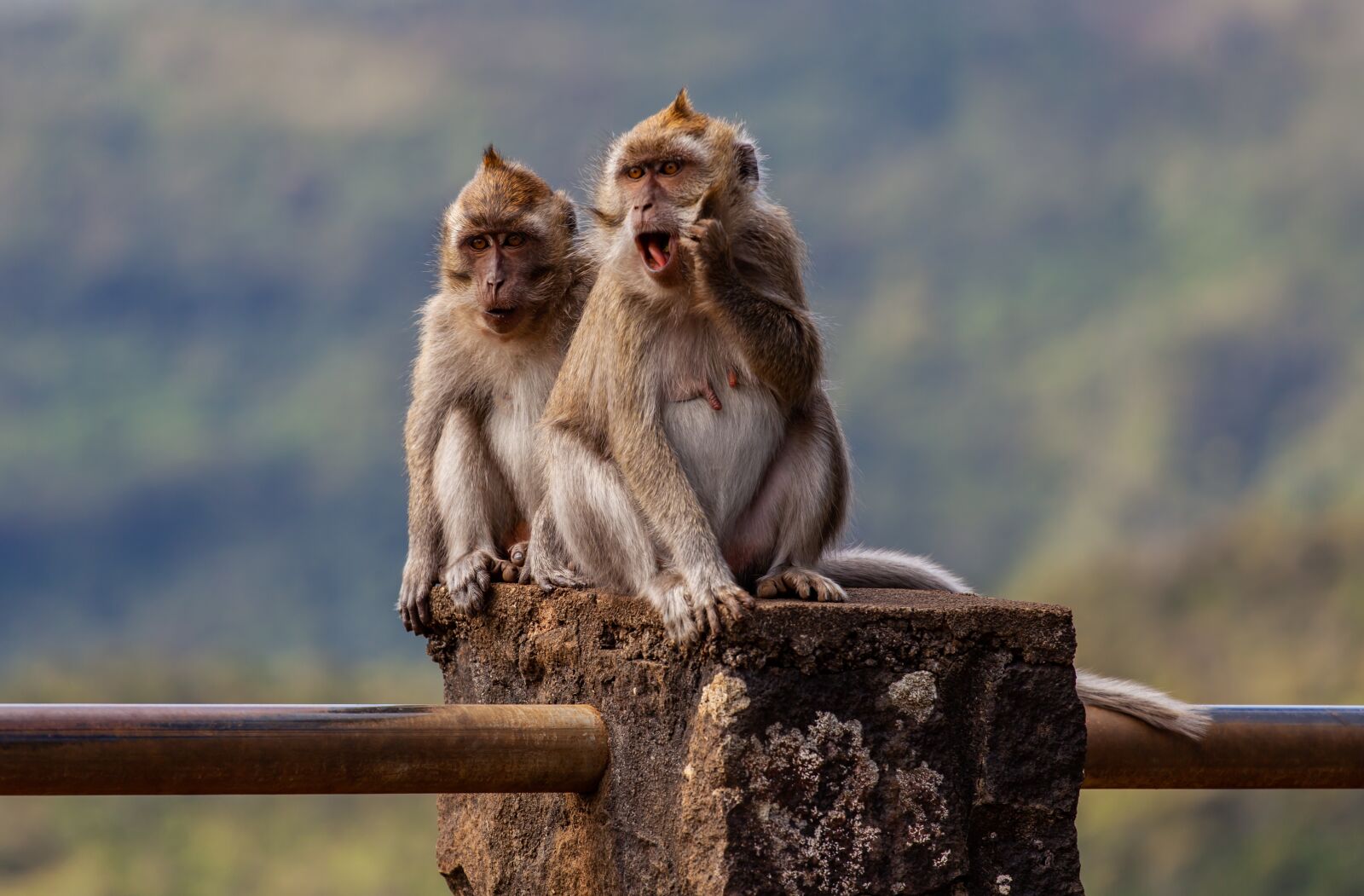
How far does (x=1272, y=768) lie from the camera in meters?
3.66

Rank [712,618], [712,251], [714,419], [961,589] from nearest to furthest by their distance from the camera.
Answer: [712,618]
[712,251]
[714,419]
[961,589]

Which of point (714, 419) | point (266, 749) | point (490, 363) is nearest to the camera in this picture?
point (266, 749)

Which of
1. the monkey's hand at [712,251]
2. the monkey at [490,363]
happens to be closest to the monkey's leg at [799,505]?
the monkey's hand at [712,251]

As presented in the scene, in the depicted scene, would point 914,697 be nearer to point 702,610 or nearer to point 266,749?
point 702,610

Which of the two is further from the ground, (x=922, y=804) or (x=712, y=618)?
(x=712, y=618)

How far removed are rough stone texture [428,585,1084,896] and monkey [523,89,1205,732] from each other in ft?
2.25

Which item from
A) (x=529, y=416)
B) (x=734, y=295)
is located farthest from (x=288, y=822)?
(x=734, y=295)

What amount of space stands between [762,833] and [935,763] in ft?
1.20

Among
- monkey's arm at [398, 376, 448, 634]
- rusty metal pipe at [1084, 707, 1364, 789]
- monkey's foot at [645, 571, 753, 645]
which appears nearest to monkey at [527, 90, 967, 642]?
monkey's foot at [645, 571, 753, 645]

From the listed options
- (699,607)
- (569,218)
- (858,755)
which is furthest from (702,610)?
(569,218)

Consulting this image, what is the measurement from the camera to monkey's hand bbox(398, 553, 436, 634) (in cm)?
485

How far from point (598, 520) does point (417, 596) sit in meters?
1.11

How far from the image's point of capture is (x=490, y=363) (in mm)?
5133

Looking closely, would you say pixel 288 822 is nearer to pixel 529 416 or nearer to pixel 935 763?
pixel 529 416
